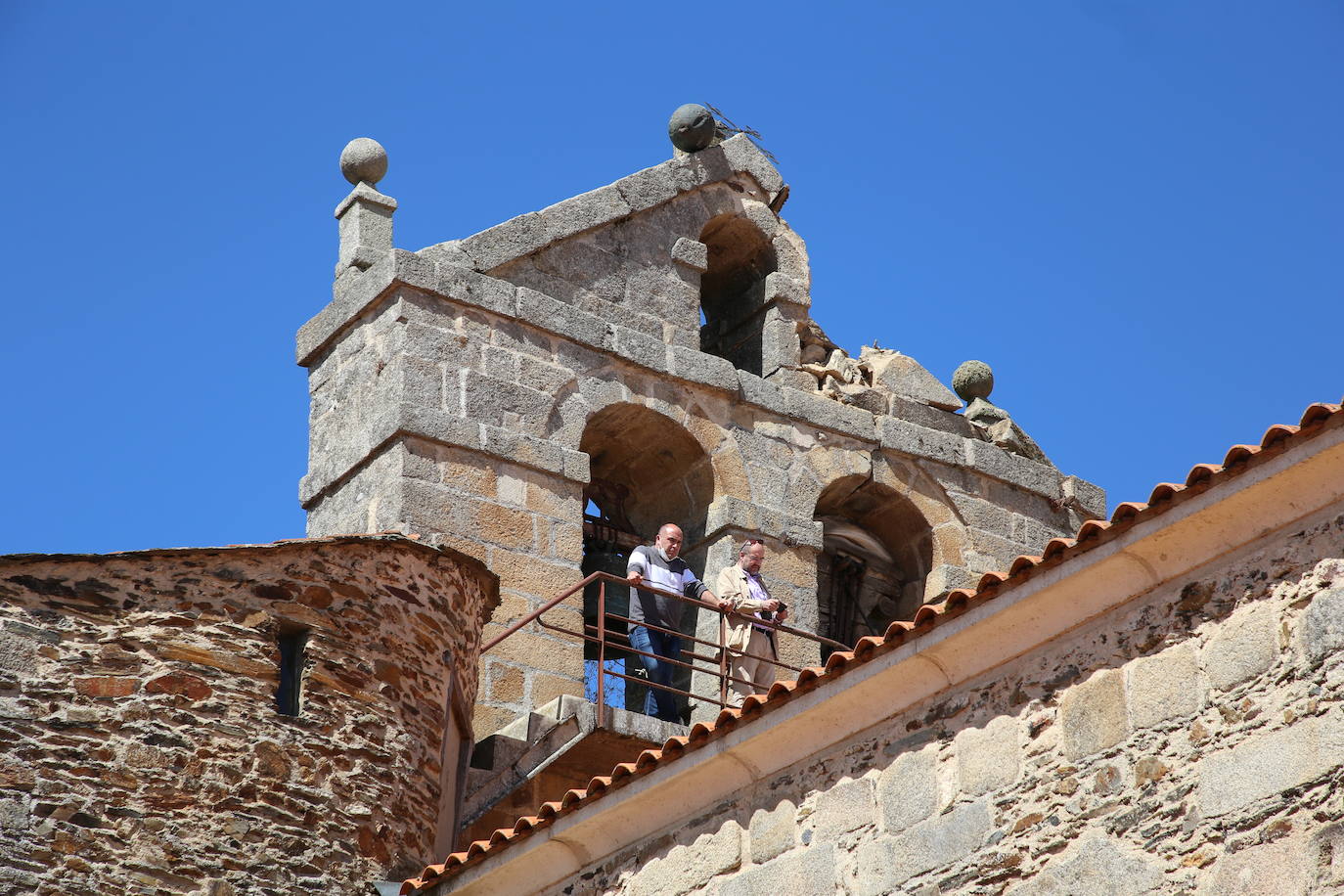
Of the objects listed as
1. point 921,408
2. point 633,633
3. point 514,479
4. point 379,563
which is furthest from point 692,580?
point 921,408

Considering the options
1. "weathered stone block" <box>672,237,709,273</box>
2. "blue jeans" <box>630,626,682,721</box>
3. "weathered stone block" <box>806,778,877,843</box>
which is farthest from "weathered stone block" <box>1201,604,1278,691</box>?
"weathered stone block" <box>672,237,709,273</box>

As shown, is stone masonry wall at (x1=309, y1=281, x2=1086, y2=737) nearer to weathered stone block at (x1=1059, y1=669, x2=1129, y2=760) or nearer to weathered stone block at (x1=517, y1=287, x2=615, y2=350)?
weathered stone block at (x1=517, y1=287, x2=615, y2=350)

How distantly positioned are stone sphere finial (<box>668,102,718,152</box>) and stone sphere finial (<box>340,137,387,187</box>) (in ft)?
7.75

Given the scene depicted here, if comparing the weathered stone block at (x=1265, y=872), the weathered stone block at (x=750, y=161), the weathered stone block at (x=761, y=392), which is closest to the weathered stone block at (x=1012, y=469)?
the weathered stone block at (x=761, y=392)

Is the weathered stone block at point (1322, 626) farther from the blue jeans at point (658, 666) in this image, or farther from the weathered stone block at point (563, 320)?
the weathered stone block at point (563, 320)

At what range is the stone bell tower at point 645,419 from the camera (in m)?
14.0

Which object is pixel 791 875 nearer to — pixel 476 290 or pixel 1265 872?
pixel 1265 872

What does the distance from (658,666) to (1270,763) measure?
5.99 meters

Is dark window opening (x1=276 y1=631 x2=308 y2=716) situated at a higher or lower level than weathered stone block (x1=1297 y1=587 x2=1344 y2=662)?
higher

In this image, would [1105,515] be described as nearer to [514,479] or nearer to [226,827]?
[514,479]

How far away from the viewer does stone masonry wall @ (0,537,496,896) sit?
10.1m

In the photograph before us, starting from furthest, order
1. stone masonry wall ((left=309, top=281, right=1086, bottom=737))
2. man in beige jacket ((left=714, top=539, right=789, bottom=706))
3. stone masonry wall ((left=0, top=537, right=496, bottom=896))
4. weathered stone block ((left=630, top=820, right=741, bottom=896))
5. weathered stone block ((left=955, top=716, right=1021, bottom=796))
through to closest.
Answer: stone masonry wall ((left=309, top=281, right=1086, bottom=737)), man in beige jacket ((left=714, top=539, right=789, bottom=706)), stone masonry wall ((left=0, top=537, right=496, bottom=896)), weathered stone block ((left=630, top=820, right=741, bottom=896)), weathered stone block ((left=955, top=716, right=1021, bottom=796))

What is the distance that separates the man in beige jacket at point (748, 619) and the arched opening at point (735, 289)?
3.29 m

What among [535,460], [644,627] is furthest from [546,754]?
[535,460]
